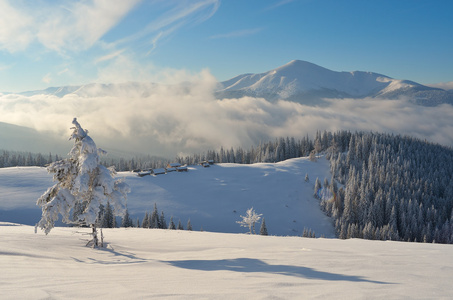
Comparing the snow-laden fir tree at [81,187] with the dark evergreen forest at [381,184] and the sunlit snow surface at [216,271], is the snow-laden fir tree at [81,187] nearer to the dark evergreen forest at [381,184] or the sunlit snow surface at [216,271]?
the sunlit snow surface at [216,271]

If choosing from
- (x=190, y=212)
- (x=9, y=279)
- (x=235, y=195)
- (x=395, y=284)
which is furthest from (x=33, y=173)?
(x=395, y=284)

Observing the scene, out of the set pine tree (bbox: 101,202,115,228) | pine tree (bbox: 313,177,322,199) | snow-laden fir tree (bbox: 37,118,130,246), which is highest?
snow-laden fir tree (bbox: 37,118,130,246)

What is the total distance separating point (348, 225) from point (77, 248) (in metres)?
108

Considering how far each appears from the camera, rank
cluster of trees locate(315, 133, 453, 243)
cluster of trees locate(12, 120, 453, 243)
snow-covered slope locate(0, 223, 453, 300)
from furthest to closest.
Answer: cluster of trees locate(315, 133, 453, 243)
cluster of trees locate(12, 120, 453, 243)
snow-covered slope locate(0, 223, 453, 300)

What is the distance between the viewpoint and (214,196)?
11012 cm

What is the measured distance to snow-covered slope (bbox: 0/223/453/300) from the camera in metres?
6.25

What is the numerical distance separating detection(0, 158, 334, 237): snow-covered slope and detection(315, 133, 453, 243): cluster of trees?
1133 cm

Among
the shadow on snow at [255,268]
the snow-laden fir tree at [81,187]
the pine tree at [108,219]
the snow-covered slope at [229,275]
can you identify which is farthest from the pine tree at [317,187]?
the shadow on snow at [255,268]

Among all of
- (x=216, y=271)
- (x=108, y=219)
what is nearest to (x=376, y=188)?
(x=108, y=219)

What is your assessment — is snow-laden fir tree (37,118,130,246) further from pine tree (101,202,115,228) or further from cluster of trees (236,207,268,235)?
pine tree (101,202,115,228)

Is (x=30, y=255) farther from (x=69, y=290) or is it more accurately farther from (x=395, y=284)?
(x=395, y=284)

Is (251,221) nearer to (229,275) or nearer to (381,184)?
(229,275)

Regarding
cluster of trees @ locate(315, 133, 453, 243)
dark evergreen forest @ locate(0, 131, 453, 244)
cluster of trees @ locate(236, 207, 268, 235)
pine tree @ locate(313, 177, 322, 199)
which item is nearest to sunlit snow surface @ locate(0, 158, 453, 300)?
cluster of trees @ locate(236, 207, 268, 235)

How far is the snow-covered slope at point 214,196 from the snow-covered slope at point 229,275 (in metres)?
82.5
